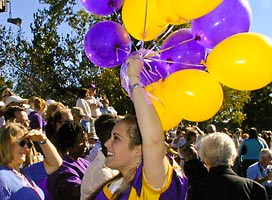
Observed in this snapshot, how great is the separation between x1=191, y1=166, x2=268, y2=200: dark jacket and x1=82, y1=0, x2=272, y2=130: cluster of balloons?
0.95 m

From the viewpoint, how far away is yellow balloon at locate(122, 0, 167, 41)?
2.91m

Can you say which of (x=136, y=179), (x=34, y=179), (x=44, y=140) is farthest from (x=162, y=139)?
(x=34, y=179)

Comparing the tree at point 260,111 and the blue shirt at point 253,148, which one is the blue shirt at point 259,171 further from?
the tree at point 260,111

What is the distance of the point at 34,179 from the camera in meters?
3.59

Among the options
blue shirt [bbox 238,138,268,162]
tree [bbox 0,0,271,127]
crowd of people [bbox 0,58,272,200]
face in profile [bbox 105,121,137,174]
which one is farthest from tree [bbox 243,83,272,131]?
face in profile [bbox 105,121,137,174]

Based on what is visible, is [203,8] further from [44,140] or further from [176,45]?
[44,140]

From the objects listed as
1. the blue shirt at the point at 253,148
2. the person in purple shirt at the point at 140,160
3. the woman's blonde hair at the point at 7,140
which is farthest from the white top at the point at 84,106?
the person in purple shirt at the point at 140,160

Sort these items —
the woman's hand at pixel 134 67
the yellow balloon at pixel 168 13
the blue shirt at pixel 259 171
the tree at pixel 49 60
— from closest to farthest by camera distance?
the woman's hand at pixel 134 67
the yellow balloon at pixel 168 13
the blue shirt at pixel 259 171
the tree at pixel 49 60

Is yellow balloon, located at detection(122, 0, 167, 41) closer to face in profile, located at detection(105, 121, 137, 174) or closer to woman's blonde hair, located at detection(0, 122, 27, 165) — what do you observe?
face in profile, located at detection(105, 121, 137, 174)

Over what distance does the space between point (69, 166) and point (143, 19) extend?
130 cm

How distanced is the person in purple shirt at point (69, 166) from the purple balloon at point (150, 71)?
89 cm

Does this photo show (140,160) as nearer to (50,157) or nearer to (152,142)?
(152,142)

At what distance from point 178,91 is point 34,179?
5.04 feet

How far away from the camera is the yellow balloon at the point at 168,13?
8.99 ft
